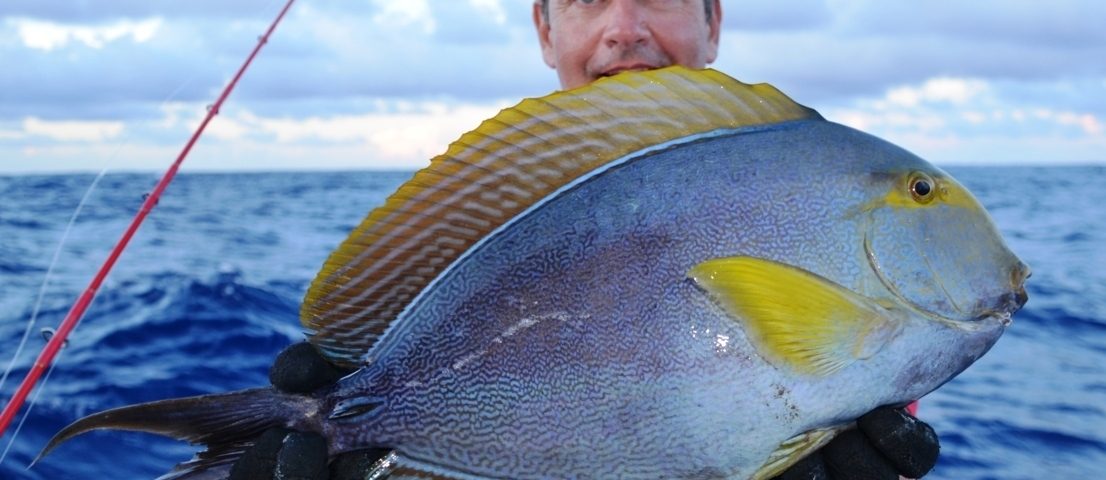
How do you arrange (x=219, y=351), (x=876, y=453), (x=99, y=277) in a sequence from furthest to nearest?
(x=219, y=351)
(x=99, y=277)
(x=876, y=453)

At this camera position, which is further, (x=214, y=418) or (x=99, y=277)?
(x=99, y=277)

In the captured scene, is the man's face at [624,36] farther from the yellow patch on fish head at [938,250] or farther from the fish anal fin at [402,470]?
the fish anal fin at [402,470]

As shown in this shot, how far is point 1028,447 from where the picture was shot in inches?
264

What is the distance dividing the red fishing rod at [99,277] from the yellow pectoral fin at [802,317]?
2259 millimetres

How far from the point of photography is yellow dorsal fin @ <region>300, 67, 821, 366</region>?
5.56ft

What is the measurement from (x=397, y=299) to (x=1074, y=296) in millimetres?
13036

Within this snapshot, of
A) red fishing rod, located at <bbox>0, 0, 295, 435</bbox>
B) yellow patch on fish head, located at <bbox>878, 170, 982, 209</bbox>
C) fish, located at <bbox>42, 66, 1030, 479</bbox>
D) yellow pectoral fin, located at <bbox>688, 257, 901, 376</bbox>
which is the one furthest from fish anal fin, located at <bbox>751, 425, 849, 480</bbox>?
red fishing rod, located at <bbox>0, 0, 295, 435</bbox>

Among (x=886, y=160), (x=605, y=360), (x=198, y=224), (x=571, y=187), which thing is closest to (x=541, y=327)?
(x=605, y=360)

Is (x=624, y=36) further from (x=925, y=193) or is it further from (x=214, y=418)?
(x=214, y=418)

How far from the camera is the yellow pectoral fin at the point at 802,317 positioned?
1.56 m

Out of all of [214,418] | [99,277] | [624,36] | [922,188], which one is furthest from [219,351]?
[922,188]

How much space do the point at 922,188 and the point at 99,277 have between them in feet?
10.6

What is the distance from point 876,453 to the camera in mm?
1879

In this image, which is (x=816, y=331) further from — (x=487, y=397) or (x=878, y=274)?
(x=487, y=397)
